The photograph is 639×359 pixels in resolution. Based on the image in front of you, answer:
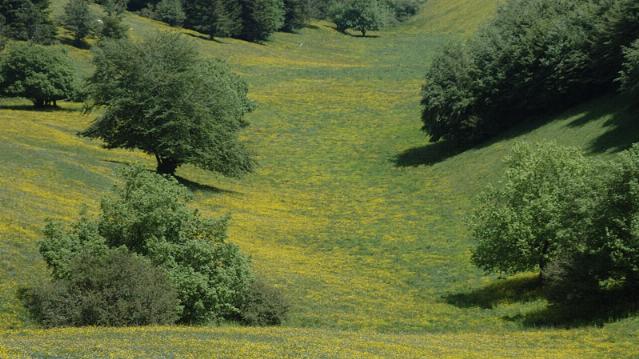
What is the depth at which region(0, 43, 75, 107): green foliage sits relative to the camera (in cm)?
8256

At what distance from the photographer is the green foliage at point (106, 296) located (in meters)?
25.4

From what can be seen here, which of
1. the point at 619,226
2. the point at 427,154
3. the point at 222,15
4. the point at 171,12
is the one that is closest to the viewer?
the point at 619,226

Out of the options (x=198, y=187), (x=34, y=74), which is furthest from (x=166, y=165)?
(x=34, y=74)

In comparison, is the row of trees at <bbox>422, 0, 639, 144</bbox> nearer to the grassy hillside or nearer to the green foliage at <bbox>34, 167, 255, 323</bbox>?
the grassy hillside

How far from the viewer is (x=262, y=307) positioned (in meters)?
31.1

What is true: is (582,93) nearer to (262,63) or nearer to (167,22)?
(262,63)

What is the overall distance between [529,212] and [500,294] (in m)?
4.50

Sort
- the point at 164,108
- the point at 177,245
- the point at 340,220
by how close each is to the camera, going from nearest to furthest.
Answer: the point at 177,245 < the point at 340,220 < the point at 164,108

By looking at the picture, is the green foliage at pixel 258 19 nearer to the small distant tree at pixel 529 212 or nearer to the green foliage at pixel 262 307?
the small distant tree at pixel 529 212

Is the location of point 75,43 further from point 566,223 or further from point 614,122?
point 566,223

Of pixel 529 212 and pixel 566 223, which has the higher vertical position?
pixel 566 223

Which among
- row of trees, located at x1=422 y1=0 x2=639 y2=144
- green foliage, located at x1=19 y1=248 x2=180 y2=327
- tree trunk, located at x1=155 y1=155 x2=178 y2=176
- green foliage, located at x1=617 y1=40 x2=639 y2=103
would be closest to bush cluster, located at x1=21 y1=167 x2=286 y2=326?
green foliage, located at x1=19 y1=248 x2=180 y2=327

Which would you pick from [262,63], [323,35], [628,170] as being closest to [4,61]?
[262,63]

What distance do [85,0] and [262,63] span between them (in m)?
29.1
